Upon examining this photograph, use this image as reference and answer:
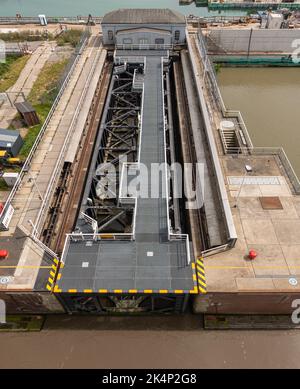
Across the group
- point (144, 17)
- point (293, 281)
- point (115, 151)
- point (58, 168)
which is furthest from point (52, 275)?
point (144, 17)

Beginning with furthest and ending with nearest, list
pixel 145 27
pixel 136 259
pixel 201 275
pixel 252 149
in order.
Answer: pixel 145 27 → pixel 252 149 → pixel 136 259 → pixel 201 275

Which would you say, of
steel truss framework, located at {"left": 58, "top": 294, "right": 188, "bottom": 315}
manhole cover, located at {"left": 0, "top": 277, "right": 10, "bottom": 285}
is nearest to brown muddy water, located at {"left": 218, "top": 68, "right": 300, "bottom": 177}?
steel truss framework, located at {"left": 58, "top": 294, "right": 188, "bottom": 315}

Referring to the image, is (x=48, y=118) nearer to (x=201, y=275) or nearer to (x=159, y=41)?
(x=159, y=41)

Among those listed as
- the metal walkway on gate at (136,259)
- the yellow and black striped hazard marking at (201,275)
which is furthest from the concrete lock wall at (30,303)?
the yellow and black striped hazard marking at (201,275)

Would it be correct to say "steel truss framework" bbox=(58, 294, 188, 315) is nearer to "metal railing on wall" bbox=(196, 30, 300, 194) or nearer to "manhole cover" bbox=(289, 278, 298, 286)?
"manhole cover" bbox=(289, 278, 298, 286)

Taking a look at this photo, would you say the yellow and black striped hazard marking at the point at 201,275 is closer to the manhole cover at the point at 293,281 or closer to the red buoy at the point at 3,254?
the manhole cover at the point at 293,281

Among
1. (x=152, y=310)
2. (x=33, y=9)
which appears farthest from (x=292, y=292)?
(x=33, y=9)

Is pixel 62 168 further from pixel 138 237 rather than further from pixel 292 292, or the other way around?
pixel 292 292
